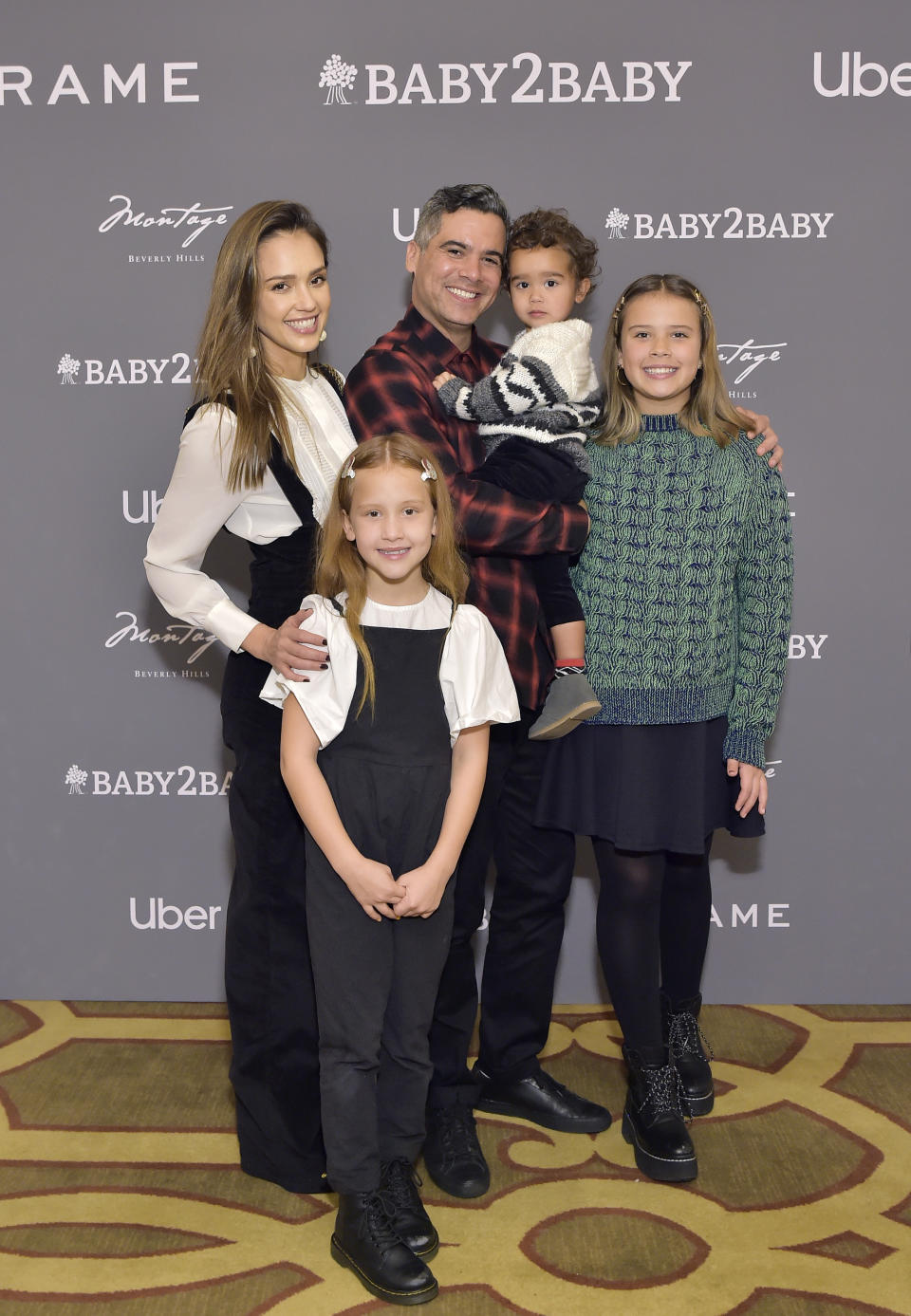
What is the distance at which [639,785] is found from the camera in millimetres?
2424

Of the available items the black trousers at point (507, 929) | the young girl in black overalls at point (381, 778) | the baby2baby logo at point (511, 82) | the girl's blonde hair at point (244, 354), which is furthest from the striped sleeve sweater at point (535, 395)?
the baby2baby logo at point (511, 82)

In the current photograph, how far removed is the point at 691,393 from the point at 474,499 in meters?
→ 0.54

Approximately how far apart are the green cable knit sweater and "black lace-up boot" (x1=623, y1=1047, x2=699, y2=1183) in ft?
2.31

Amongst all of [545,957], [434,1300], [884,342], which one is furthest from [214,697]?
[884,342]

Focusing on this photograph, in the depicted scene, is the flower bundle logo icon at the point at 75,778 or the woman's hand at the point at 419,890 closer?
the woman's hand at the point at 419,890

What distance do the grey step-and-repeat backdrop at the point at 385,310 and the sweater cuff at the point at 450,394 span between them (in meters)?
0.83

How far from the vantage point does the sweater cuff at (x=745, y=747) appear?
8.12 feet

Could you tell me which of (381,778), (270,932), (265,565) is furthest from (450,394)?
(270,932)

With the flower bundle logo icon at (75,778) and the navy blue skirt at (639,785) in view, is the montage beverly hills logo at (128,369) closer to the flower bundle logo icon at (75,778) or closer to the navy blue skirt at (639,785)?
the flower bundle logo icon at (75,778)

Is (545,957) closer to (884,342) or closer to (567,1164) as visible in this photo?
(567,1164)

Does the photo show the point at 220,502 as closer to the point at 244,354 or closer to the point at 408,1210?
the point at 244,354

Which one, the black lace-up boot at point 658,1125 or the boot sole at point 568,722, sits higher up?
the boot sole at point 568,722

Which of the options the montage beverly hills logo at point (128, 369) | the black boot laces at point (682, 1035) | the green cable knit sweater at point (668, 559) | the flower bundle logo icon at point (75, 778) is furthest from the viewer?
the flower bundle logo icon at point (75, 778)

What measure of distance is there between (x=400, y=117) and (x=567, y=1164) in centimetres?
233
